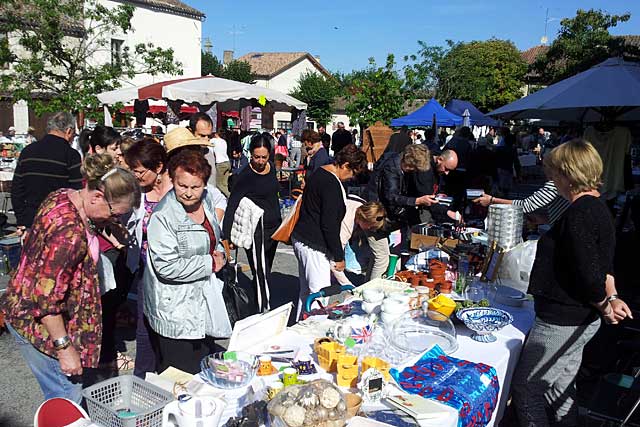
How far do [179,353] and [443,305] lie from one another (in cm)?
148

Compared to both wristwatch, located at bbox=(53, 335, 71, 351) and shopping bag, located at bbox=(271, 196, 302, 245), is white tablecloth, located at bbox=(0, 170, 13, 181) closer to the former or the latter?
shopping bag, located at bbox=(271, 196, 302, 245)

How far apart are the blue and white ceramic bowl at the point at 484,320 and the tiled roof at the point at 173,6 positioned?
101ft

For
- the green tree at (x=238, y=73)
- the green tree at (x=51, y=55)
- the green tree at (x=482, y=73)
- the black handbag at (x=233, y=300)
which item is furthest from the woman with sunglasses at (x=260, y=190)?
the green tree at (x=238, y=73)

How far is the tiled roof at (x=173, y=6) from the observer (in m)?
29.2

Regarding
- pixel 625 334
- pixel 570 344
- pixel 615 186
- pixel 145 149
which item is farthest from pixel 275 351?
pixel 615 186

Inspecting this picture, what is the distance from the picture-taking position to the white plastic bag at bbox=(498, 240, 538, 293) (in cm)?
348

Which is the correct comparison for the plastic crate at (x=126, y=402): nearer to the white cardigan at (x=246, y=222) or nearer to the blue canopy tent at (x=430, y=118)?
the white cardigan at (x=246, y=222)

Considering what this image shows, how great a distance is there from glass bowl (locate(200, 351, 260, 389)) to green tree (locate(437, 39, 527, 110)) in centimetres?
2893

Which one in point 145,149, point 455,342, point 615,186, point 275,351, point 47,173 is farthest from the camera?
point 615,186

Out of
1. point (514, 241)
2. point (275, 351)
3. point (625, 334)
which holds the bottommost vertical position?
point (625, 334)

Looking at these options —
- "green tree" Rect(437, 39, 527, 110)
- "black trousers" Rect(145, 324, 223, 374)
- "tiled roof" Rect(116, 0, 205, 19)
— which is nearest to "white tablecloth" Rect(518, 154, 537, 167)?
"green tree" Rect(437, 39, 527, 110)

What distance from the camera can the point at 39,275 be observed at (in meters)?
2.09

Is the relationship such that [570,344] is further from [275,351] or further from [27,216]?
[27,216]

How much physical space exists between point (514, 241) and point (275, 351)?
7.03 ft
